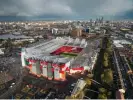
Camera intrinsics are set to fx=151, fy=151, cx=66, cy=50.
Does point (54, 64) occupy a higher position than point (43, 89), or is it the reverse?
point (54, 64)

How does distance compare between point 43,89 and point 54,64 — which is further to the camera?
point 54,64

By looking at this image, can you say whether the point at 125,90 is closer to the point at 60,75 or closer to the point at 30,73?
the point at 60,75

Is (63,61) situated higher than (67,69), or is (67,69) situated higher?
(63,61)

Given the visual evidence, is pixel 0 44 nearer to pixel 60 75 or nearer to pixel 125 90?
pixel 60 75

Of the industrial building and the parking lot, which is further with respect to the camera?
the industrial building

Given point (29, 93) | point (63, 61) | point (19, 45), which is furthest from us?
point (19, 45)

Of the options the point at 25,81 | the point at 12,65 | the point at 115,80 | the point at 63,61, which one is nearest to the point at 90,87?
the point at 115,80

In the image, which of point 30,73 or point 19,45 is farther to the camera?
point 19,45

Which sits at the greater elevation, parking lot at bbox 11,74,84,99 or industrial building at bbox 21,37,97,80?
industrial building at bbox 21,37,97,80

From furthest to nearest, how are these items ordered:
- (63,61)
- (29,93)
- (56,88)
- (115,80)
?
1. (63,61)
2. (115,80)
3. (56,88)
4. (29,93)

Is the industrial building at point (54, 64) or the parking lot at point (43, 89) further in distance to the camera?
the industrial building at point (54, 64)

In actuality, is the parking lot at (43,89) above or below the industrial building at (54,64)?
below
